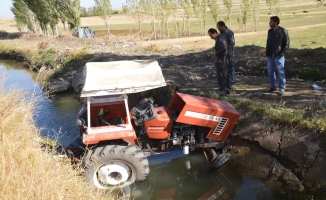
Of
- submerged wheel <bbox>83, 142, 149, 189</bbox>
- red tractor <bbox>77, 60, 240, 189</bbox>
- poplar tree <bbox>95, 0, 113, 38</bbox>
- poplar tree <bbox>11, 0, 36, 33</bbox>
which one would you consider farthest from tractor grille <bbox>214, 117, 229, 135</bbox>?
poplar tree <bbox>11, 0, 36, 33</bbox>

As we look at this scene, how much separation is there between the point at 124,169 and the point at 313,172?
10.6 ft

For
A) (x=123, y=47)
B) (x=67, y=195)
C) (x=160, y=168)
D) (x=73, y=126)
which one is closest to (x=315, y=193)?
(x=160, y=168)

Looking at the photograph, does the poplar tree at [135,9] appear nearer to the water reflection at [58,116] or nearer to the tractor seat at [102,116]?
the water reflection at [58,116]

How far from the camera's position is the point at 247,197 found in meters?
5.51

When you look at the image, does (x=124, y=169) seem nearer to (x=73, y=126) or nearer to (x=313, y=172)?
(x=313, y=172)

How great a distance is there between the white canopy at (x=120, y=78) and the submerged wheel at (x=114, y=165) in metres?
0.97

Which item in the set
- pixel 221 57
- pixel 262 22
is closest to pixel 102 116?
pixel 221 57

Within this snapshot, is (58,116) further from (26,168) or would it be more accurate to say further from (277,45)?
(277,45)

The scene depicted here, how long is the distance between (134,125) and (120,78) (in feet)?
3.54

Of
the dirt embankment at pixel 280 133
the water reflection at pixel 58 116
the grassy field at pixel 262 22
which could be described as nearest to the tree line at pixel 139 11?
the grassy field at pixel 262 22

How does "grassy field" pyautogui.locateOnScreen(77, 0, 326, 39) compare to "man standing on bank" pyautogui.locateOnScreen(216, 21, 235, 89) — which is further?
"grassy field" pyautogui.locateOnScreen(77, 0, 326, 39)

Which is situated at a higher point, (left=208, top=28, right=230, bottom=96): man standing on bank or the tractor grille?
(left=208, top=28, right=230, bottom=96): man standing on bank

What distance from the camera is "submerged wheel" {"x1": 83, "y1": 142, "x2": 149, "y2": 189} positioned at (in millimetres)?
5500

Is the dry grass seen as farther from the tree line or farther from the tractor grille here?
the tree line
